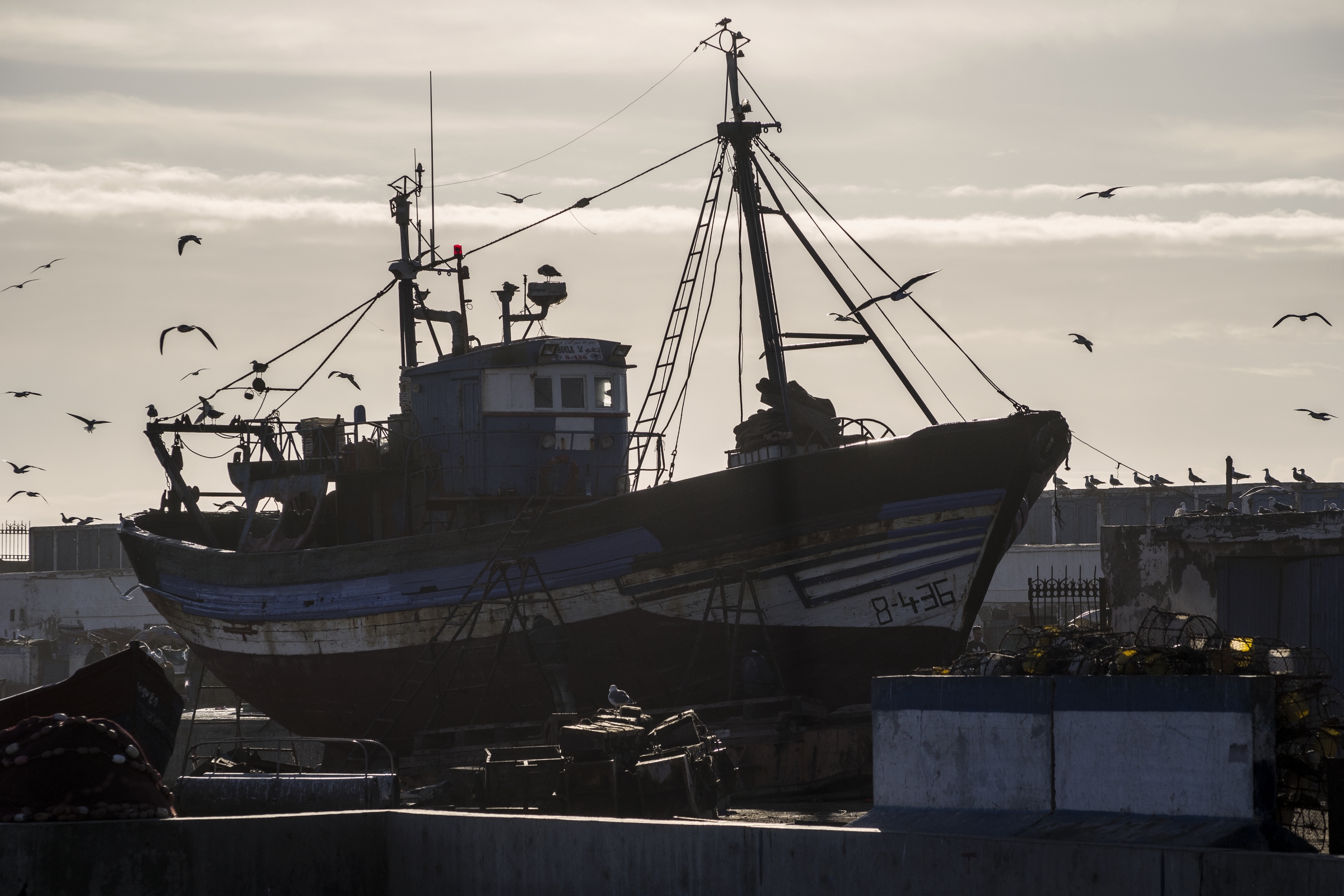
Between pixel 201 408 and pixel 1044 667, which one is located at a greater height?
pixel 201 408

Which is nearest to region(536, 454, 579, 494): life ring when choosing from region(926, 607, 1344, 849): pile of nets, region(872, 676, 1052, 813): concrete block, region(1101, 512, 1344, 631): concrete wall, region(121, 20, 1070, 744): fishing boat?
region(121, 20, 1070, 744): fishing boat

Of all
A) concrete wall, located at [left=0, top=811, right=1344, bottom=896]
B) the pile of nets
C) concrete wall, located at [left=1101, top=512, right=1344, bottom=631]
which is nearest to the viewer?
concrete wall, located at [left=0, top=811, right=1344, bottom=896]

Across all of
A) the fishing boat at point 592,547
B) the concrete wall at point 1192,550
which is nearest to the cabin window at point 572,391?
the fishing boat at point 592,547

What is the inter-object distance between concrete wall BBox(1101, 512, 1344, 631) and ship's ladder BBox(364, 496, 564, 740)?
775 cm

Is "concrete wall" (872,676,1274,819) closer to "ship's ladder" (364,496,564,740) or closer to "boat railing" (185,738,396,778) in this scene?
Answer: "boat railing" (185,738,396,778)

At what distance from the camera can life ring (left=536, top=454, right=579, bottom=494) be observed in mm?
23547

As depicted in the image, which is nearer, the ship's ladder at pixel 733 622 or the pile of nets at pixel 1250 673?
the pile of nets at pixel 1250 673

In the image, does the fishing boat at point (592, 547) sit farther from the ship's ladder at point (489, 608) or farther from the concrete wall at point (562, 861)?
the concrete wall at point (562, 861)

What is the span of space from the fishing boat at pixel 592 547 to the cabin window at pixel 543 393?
4 cm

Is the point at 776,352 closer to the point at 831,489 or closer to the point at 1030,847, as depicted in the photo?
the point at 831,489

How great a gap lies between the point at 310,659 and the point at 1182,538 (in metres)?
14.1

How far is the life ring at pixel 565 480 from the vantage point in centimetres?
2355

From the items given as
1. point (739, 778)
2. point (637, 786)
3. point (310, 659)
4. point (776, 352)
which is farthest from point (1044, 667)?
point (310, 659)

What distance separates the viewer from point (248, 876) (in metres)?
10.1
